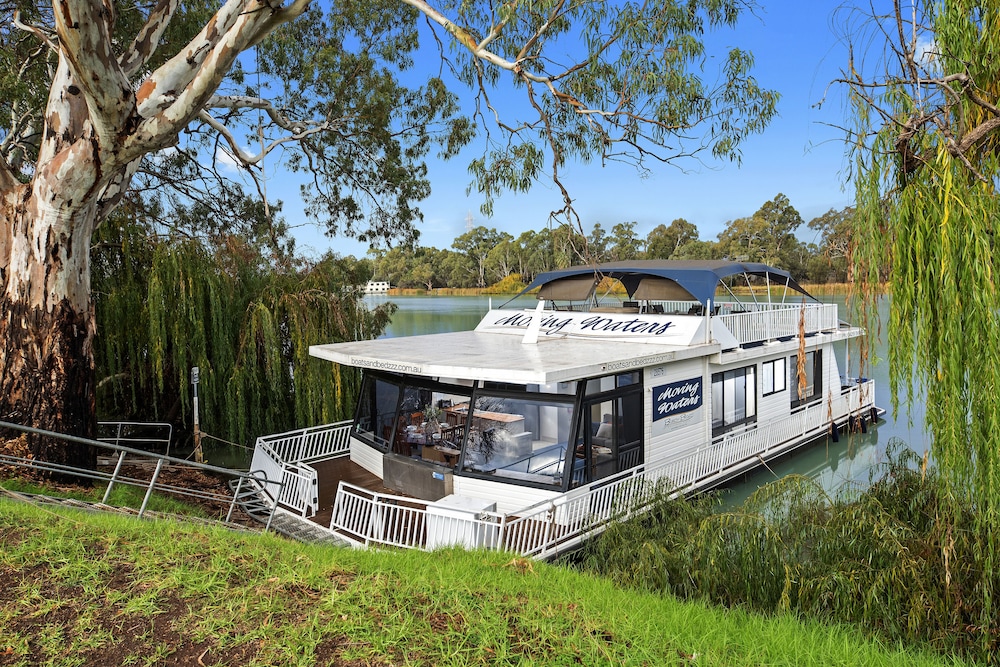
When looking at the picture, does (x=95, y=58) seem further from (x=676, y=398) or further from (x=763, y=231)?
(x=763, y=231)

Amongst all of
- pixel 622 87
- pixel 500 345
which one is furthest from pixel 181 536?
pixel 622 87

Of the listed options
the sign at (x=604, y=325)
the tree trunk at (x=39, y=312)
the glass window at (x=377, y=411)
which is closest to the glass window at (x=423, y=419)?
the glass window at (x=377, y=411)

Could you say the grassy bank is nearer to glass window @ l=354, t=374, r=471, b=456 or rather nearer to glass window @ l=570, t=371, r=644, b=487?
glass window @ l=570, t=371, r=644, b=487

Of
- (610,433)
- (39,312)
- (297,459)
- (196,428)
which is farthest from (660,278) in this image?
(39,312)

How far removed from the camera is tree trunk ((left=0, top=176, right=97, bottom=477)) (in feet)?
27.3

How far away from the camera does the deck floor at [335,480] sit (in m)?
8.82

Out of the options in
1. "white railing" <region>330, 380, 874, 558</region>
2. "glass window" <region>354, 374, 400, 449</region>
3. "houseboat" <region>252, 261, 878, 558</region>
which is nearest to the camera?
"white railing" <region>330, 380, 874, 558</region>

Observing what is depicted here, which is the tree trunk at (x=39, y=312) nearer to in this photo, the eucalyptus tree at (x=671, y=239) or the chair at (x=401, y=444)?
the chair at (x=401, y=444)

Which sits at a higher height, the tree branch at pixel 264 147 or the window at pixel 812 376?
the tree branch at pixel 264 147

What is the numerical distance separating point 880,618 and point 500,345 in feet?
22.4

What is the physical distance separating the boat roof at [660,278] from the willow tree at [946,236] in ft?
21.9

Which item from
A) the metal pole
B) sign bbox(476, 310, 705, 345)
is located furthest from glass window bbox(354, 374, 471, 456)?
the metal pole

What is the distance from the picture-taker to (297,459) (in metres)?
10.9

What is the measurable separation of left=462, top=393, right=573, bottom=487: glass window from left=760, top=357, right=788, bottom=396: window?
19.6ft
